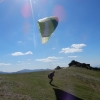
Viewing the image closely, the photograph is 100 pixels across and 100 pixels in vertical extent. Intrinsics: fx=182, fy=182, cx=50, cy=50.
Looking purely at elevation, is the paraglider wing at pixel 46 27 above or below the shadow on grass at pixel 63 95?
above

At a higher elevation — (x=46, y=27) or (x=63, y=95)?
(x=46, y=27)

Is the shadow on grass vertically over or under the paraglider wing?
under

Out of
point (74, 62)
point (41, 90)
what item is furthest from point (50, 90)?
point (74, 62)

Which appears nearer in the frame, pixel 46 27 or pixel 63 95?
pixel 46 27

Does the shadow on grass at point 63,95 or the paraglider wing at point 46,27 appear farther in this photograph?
the shadow on grass at point 63,95

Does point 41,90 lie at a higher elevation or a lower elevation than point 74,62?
lower

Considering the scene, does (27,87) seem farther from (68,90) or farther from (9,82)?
(68,90)

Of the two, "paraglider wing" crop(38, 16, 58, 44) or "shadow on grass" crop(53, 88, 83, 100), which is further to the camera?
"shadow on grass" crop(53, 88, 83, 100)

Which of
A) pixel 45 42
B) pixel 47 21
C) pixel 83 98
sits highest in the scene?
pixel 47 21
